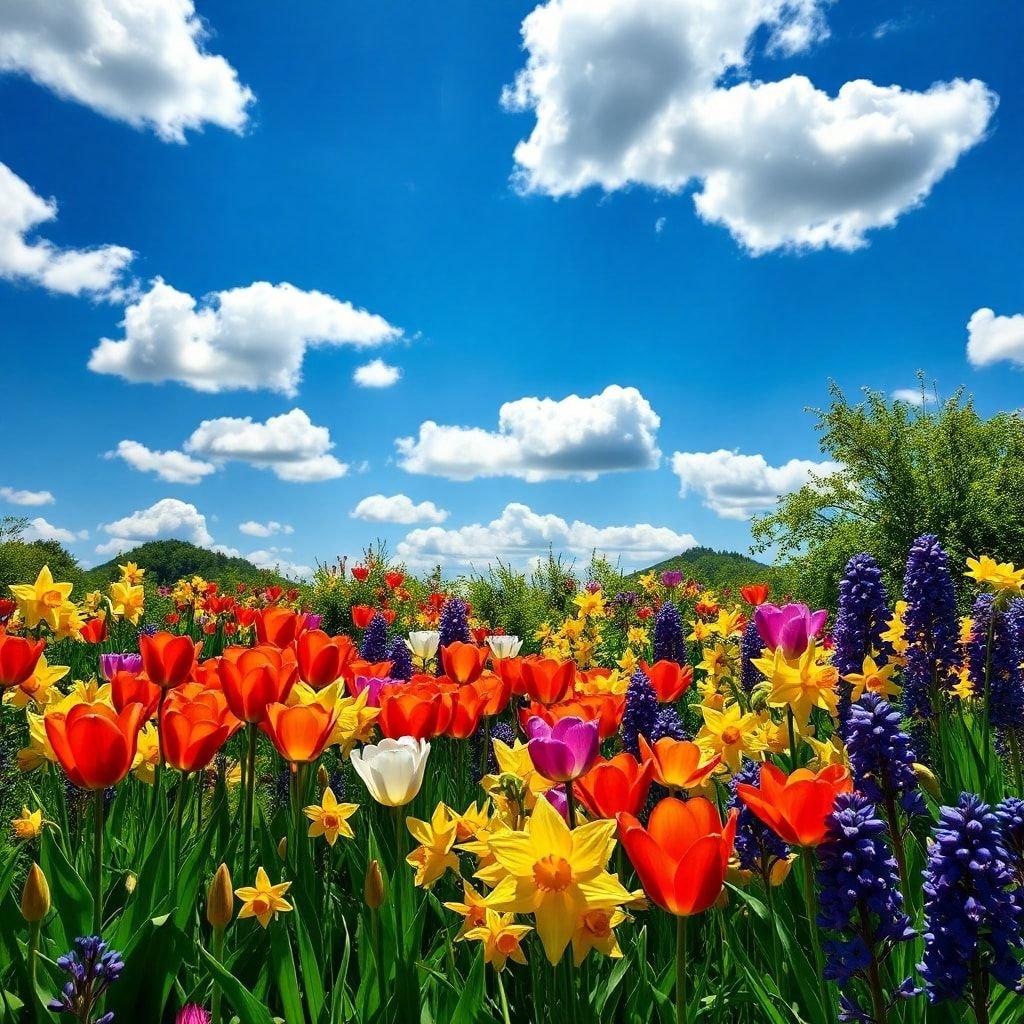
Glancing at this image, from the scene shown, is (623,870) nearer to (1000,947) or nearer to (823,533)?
(1000,947)

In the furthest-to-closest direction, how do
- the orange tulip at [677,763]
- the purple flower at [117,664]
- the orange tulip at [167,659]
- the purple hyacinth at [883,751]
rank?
the purple flower at [117,664], the orange tulip at [167,659], the orange tulip at [677,763], the purple hyacinth at [883,751]

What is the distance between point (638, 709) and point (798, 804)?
1643 mm

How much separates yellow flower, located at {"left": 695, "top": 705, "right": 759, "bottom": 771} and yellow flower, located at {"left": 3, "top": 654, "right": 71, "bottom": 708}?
2.81 m

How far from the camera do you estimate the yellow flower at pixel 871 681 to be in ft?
11.3

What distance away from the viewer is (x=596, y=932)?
61.8 inches

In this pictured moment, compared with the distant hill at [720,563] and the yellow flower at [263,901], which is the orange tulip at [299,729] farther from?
the distant hill at [720,563]

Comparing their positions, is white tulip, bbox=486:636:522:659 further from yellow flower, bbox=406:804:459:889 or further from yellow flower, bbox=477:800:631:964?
yellow flower, bbox=477:800:631:964

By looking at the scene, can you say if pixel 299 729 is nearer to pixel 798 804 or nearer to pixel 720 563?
pixel 798 804

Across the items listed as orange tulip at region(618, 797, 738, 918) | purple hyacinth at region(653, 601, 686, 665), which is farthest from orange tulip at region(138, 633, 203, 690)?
purple hyacinth at region(653, 601, 686, 665)

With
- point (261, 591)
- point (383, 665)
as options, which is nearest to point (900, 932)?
point (383, 665)

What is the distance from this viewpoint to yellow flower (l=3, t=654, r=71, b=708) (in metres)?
3.60

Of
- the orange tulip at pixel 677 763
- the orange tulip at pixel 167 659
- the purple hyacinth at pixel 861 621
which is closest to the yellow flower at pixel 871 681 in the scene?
the purple hyacinth at pixel 861 621

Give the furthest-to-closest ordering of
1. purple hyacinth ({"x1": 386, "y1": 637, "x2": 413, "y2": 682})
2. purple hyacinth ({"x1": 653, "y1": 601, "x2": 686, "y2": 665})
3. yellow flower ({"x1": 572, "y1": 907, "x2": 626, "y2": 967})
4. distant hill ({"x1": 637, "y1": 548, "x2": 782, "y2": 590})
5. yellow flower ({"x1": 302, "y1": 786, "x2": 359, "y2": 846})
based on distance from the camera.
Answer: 1. distant hill ({"x1": 637, "y1": 548, "x2": 782, "y2": 590})
2. purple hyacinth ({"x1": 653, "y1": 601, "x2": 686, "y2": 665})
3. purple hyacinth ({"x1": 386, "y1": 637, "x2": 413, "y2": 682})
4. yellow flower ({"x1": 302, "y1": 786, "x2": 359, "y2": 846})
5. yellow flower ({"x1": 572, "y1": 907, "x2": 626, "y2": 967})

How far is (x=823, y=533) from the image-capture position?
83.8 ft
